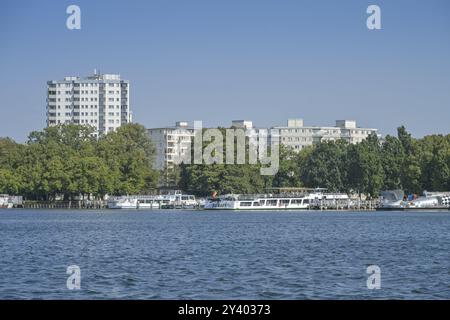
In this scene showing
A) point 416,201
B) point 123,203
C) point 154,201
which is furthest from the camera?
point 154,201

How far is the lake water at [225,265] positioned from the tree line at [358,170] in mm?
76231

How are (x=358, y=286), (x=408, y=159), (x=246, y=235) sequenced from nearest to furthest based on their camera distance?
(x=358, y=286)
(x=246, y=235)
(x=408, y=159)

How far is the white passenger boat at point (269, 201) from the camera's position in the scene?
156 meters

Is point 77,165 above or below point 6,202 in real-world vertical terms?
above

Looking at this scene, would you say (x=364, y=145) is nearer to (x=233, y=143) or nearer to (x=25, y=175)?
(x=233, y=143)

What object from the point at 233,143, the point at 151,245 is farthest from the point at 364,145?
the point at 151,245

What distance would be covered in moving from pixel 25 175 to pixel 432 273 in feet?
439

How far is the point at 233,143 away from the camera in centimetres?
15750

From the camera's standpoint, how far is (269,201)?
Answer: 157000 mm

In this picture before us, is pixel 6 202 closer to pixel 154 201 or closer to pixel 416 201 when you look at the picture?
pixel 154 201

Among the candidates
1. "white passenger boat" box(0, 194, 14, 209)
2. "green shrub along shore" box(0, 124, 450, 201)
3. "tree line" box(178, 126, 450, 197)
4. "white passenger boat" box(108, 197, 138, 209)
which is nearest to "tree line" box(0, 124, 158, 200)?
"green shrub along shore" box(0, 124, 450, 201)

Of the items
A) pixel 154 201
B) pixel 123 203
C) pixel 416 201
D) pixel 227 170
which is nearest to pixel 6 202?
pixel 123 203

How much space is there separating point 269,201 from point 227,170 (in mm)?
8840
